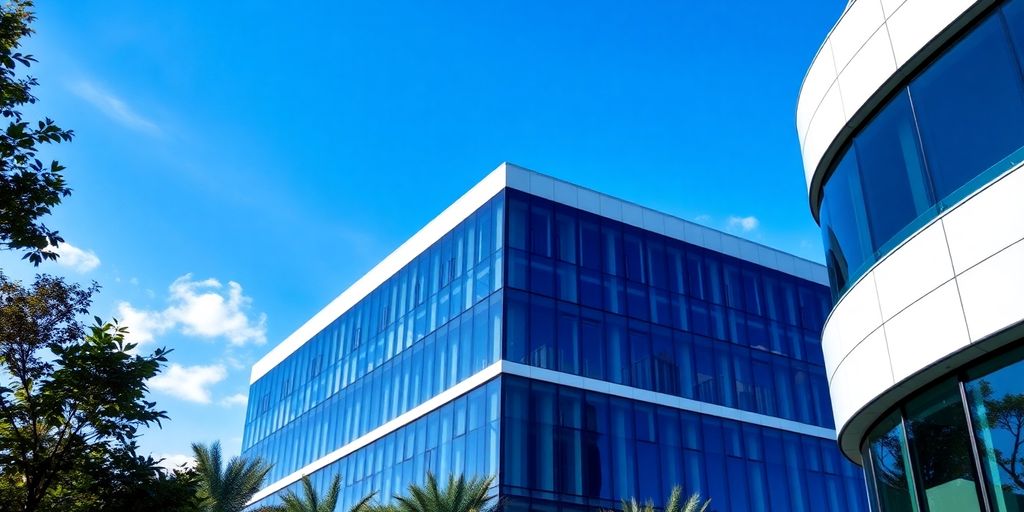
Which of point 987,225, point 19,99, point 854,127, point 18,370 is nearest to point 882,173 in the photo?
point 854,127

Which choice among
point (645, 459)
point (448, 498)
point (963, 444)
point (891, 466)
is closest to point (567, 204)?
point (645, 459)

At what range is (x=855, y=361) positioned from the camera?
14375 mm

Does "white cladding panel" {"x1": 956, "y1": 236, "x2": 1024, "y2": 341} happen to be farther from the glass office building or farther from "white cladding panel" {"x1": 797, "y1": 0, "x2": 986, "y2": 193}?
the glass office building

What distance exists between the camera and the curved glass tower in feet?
36.9

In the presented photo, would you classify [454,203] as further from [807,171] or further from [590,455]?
[807,171]

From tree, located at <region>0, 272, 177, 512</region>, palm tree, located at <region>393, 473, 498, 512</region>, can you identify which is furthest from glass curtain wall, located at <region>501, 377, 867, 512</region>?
tree, located at <region>0, 272, 177, 512</region>

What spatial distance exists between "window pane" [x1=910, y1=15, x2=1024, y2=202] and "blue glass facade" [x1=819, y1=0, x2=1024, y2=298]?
0.05 ft

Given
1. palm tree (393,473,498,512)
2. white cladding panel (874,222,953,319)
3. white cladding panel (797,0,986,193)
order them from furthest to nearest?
palm tree (393,473,498,512) < white cladding panel (797,0,986,193) < white cladding panel (874,222,953,319)

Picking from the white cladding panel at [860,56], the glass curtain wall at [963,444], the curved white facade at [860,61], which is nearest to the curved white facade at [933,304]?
the glass curtain wall at [963,444]

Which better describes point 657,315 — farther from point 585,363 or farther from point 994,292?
point 994,292

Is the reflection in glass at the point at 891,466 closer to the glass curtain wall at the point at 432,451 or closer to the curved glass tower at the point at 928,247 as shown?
the curved glass tower at the point at 928,247

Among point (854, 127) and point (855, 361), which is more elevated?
point (854, 127)

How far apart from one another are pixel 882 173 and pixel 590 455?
2386 centimetres

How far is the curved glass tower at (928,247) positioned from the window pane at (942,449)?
0.08 feet
